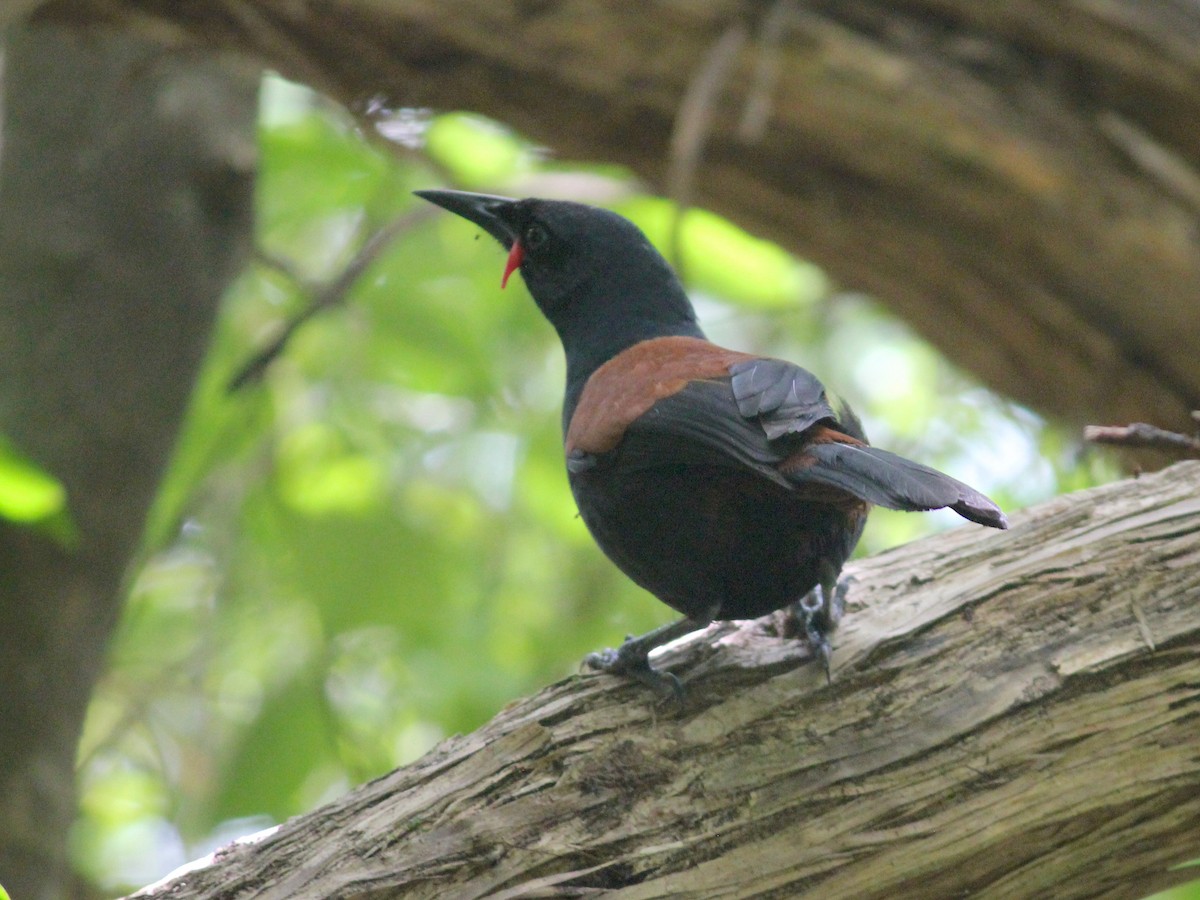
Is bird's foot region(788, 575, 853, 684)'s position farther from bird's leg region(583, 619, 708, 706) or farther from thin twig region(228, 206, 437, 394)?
thin twig region(228, 206, 437, 394)

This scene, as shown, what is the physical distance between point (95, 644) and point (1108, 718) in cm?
285

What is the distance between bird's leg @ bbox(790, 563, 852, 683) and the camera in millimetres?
2496

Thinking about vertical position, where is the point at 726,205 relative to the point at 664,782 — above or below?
above

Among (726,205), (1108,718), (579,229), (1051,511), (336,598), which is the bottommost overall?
(1108,718)

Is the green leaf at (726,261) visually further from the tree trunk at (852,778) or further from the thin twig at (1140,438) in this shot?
the tree trunk at (852,778)

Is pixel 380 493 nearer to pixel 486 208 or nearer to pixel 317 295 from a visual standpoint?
pixel 317 295

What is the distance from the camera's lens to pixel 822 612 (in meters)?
2.60

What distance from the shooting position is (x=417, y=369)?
4.73 metres

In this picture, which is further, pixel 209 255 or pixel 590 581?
pixel 590 581

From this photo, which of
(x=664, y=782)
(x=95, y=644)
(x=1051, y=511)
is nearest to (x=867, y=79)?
(x=1051, y=511)

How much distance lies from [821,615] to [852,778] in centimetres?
40

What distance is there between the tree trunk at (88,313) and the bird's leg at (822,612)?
86.8 inches

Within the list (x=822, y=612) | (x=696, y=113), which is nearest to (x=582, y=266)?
(x=696, y=113)

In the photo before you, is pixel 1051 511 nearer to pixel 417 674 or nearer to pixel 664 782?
pixel 664 782
